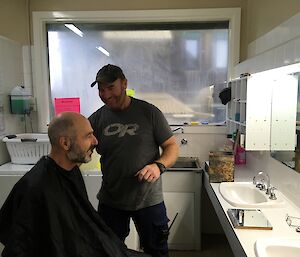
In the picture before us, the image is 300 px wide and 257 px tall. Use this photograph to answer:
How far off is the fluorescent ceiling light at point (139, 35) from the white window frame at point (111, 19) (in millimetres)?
131

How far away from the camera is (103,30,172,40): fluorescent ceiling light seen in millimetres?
3035

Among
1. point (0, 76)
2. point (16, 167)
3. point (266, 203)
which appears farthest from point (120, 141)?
point (0, 76)

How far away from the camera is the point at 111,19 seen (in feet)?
9.62

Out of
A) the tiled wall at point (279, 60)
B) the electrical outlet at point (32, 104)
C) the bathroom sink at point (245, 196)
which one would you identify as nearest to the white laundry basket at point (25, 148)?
the electrical outlet at point (32, 104)

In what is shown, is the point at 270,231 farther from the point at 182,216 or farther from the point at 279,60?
the point at 182,216

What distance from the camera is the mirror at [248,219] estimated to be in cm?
147

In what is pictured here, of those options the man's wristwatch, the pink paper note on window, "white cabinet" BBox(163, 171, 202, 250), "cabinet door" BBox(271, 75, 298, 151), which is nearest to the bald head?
the man's wristwatch

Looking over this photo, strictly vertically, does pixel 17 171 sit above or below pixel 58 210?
below

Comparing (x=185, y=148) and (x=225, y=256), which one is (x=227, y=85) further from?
(x=225, y=256)

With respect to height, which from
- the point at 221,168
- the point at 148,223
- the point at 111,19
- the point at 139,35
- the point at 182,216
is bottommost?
the point at 182,216

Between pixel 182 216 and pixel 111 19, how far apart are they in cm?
203

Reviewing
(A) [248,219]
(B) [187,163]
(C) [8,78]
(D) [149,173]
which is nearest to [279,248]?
(A) [248,219]

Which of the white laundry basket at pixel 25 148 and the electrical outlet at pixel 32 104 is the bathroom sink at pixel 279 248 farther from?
the electrical outlet at pixel 32 104

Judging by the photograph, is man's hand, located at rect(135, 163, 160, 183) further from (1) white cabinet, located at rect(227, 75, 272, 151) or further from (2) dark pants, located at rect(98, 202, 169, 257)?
(1) white cabinet, located at rect(227, 75, 272, 151)
